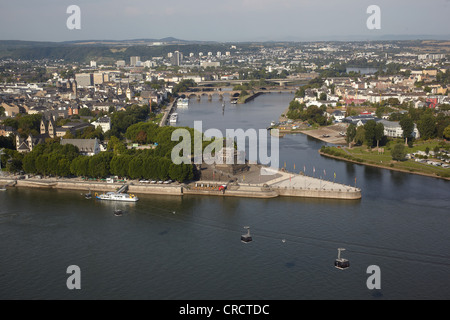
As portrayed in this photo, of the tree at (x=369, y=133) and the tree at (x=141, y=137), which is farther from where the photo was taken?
the tree at (x=141, y=137)

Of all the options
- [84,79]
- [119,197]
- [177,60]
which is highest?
[177,60]

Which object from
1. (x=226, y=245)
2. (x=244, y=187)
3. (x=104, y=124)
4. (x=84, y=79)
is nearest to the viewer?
(x=226, y=245)

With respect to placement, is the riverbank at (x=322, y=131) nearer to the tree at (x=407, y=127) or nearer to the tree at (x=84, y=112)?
the tree at (x=407, y=127)

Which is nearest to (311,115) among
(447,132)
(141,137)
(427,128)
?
(427,128)

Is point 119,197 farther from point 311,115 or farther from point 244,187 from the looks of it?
point 311,115

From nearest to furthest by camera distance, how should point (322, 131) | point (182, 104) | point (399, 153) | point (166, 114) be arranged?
point (399, 153) < point (322, 131) < point (166, 114) < point (182, 104)

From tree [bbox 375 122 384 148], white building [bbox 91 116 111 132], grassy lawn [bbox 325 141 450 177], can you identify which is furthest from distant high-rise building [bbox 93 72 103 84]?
tree [bbox 375 122 384 148]

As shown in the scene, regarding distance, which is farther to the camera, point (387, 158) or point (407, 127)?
point (407, 127)

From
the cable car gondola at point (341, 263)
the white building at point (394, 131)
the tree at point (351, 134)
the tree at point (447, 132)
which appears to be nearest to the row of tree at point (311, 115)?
the white building at point (394, 131)
